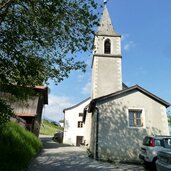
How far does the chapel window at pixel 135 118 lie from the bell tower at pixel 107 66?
5432 millimetres

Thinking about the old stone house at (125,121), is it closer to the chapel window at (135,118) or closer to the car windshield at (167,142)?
the chapel window at (135,118)

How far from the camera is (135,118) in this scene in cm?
1375

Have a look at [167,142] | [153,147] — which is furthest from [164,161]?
[167,142]

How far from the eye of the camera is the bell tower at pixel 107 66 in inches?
759

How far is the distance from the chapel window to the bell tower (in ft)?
17.8

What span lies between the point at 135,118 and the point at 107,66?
8209 mm

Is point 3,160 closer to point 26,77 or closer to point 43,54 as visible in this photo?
point 26,77

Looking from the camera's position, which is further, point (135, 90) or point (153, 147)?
point (135, 90)

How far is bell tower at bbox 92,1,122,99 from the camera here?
19.3m

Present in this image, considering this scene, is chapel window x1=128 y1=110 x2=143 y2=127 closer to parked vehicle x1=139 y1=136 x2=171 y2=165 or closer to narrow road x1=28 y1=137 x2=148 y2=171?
narrow road x1=28 y1=137 x2=148 y2=171

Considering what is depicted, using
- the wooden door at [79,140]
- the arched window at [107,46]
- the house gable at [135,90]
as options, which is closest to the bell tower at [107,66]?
the arched window at [107,46]

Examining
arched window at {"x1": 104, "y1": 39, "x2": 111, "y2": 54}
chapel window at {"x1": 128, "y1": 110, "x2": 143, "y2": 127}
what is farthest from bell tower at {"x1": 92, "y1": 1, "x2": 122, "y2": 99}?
chapel window at {"x1": 128, "y1": 110, "x2": 143, "y2": 127}

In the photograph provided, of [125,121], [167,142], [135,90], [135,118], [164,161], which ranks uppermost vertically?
[135,90]

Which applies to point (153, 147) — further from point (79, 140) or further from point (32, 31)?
point (79, 140)
